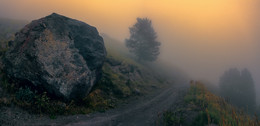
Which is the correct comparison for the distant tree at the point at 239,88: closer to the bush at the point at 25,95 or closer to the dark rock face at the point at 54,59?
the dark rock face at the point at 54,59

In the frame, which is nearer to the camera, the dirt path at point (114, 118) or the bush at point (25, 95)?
the dirt path at point (114, 118)

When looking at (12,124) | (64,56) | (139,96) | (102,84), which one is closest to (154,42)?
(139,96)

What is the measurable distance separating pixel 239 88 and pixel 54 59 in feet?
136

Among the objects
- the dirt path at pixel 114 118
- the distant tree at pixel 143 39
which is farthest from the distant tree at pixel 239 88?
the dirt path at pixel 114 118

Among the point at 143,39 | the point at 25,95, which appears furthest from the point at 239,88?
the point at 25,95

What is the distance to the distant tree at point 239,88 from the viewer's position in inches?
1268

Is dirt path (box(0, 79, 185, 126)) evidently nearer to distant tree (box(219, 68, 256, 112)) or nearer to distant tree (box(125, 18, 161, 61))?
distant tree (box(125, 18, 161, 61))

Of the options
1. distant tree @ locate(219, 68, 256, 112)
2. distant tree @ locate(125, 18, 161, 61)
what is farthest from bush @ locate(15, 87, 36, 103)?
distant tree @ locate(219, 68, 256, 112)

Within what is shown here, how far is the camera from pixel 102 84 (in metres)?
13.9

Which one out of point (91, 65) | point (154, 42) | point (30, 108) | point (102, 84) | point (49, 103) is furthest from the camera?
point (154, 42)

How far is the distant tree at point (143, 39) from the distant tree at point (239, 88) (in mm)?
20774

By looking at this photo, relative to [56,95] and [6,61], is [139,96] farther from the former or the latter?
[6,61]

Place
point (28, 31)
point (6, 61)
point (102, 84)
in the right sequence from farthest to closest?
point (102, 84) → point (28, 31) → point (6, 61)

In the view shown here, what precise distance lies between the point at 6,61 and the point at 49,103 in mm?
4769
